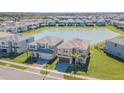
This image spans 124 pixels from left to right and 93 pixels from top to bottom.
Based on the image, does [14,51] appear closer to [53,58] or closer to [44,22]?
[53,58]

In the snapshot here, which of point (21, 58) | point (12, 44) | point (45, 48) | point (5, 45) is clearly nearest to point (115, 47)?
point (45, 48)

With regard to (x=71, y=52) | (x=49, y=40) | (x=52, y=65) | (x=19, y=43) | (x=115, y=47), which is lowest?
(x=52, y=65)

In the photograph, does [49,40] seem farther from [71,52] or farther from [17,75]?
[17,75]

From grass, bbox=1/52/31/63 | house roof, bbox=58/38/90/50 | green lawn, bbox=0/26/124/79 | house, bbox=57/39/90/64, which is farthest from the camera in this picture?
grass, bbox=1/52/31/63

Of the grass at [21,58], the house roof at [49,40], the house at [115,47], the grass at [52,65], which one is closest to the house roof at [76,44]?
the house roof at [49,40]

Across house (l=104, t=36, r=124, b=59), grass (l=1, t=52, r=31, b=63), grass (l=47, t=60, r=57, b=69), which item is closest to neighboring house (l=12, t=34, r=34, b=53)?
grass (l=1, t=52, r=31, b=63)

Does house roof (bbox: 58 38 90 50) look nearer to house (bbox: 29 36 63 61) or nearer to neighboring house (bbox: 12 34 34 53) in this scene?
house (bbox: 29 36 63 61)
